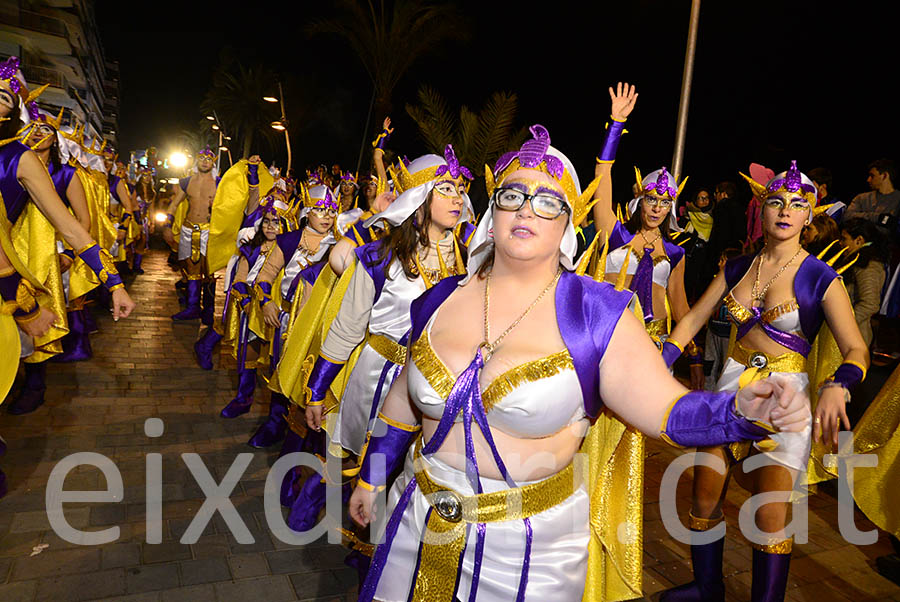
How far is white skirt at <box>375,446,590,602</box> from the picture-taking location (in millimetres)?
1998

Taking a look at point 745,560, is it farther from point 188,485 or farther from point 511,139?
point 511,139

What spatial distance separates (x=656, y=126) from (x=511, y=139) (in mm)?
3609

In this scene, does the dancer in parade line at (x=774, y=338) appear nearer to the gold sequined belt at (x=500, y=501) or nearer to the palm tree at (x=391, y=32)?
the gold sequined belt at (x=500, y=501)

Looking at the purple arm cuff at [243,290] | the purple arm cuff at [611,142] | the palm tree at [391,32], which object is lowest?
the purple arm cuff at [243,290]

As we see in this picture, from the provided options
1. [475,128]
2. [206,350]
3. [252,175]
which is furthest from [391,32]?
[206,350]

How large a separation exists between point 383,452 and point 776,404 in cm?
147

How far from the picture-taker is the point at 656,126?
14.4 meters

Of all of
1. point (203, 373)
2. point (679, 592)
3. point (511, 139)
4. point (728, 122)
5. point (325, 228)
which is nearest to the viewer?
point (679, 592)

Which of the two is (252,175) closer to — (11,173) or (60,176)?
(60,176)

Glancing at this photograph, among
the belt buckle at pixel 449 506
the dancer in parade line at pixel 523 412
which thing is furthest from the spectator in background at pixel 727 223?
the belt buckle at pixel 449 506

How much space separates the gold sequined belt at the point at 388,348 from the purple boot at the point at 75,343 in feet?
18.4

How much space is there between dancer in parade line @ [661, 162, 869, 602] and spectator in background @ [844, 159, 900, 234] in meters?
4.99

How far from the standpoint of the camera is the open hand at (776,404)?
1.43 metres

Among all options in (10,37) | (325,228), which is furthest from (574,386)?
(10,37)
